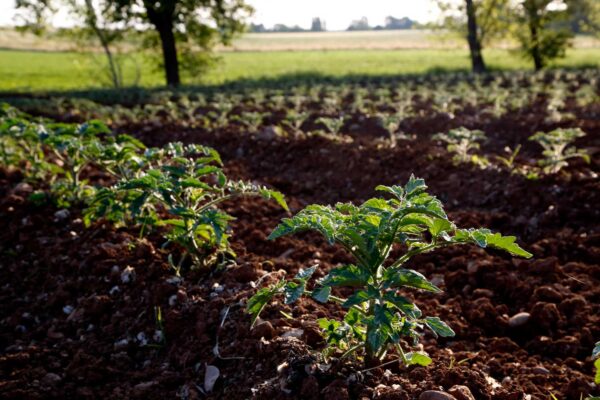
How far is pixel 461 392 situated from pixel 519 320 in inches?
48.6

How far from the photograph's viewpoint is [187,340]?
3207mm

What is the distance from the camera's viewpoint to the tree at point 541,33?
83.6ft

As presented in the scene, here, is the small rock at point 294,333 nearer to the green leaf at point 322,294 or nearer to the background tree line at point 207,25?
the green leaf at point 322,294

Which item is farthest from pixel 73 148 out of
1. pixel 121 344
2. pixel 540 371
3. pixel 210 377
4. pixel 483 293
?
pixel 540 371


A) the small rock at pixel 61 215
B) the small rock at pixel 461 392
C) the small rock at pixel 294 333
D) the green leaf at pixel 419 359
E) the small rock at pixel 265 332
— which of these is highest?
the small rock at pixel 61 215

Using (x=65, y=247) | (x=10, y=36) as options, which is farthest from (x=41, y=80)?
(x=10, y=36)

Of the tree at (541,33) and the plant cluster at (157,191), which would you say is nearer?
the plant cluster at (157,191)

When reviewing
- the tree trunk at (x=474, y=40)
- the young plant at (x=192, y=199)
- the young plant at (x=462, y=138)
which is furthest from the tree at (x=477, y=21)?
the young plant at (x=192, y=199)

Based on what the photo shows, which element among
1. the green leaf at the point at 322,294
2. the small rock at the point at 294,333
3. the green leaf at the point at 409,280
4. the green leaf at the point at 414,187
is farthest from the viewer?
the small rock at the point at 294,333

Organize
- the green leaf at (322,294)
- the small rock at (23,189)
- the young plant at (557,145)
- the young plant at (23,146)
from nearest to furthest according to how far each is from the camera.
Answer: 1. the green leaf at (322,294)
2. the young plant at (23,146)
3. the small rock at (23,189)
4. the young plant at (557,145)

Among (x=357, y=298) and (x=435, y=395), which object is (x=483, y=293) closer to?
(x=435, y=395)

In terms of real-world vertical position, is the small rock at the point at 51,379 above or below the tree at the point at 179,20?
below

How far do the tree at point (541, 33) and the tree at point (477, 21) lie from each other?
1095mm

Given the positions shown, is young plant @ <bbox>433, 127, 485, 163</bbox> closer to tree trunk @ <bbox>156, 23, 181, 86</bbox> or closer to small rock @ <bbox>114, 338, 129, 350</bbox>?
small rock @ <bbox>114, 338, 129, 350</bbox>
